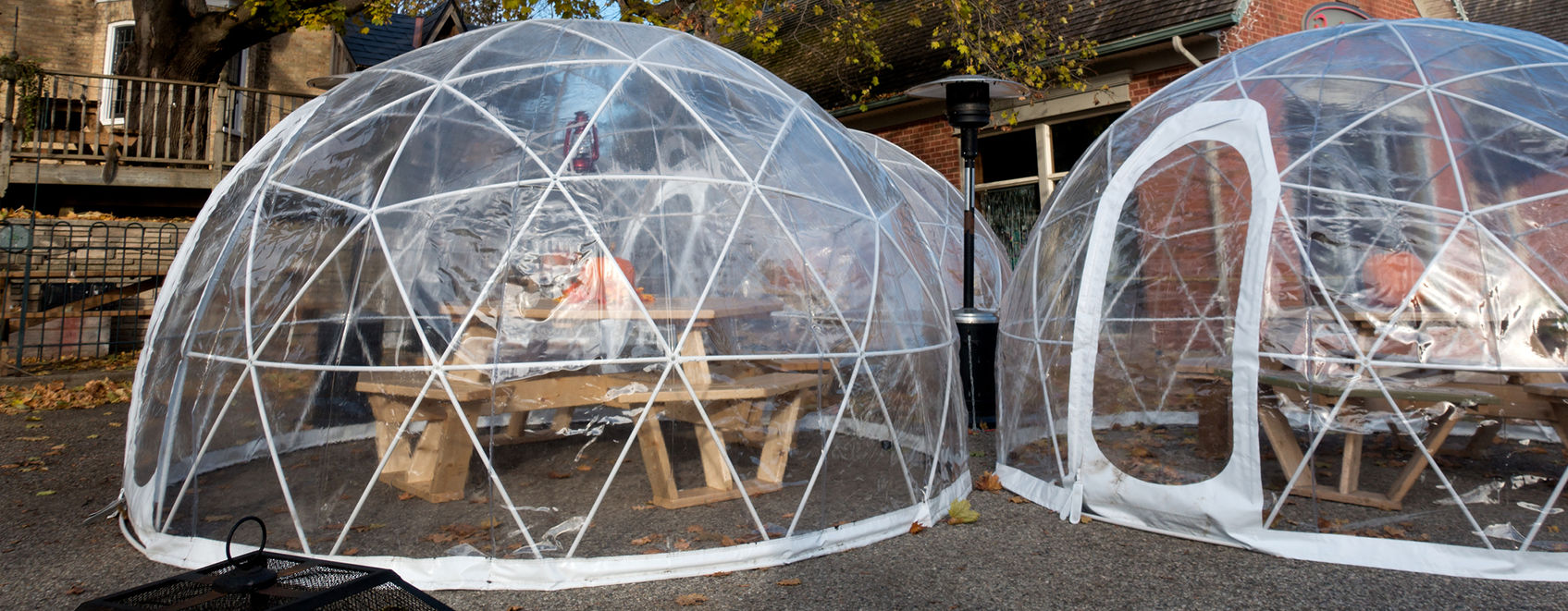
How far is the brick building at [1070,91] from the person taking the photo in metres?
10.4

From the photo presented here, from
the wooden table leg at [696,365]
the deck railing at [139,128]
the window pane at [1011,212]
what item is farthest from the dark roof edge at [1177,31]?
the deck railing at [139,128]

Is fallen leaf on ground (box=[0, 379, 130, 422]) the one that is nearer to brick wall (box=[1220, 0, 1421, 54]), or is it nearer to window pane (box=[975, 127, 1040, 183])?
window pane (box=[975, 127, 1040, 183])

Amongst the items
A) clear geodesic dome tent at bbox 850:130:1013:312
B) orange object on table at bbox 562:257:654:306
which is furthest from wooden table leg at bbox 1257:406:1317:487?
clear geodesic dome tent at bbox 850:130:1013:312

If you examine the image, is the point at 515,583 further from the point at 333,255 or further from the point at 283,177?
the point at 283,177

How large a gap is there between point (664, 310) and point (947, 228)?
6.74 meters

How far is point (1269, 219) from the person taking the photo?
471 cm

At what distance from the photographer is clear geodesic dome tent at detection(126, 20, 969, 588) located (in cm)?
417

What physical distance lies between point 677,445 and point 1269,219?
10.6ft

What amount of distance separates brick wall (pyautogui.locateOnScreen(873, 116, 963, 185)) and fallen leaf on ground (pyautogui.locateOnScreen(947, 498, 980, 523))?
8308 mm

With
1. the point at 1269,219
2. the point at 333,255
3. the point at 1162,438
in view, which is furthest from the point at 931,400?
the point at 333,255

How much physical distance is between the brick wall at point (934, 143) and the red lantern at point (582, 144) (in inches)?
349

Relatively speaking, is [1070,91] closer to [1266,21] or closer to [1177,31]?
[1177,31]

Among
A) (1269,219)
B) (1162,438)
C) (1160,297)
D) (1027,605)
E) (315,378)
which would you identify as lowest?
(1027,605)

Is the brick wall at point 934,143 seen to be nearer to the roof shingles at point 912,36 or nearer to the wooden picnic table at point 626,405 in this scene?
the roof shingles at point 912,36
